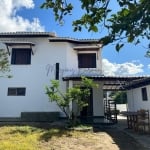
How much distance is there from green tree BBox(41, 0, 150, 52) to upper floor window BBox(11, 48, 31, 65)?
1486 cm

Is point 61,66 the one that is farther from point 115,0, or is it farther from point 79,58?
point 115,0

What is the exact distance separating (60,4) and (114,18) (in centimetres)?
135

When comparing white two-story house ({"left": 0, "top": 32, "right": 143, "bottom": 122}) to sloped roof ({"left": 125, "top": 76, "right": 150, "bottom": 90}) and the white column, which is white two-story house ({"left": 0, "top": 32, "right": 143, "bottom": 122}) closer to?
Answer: the white column

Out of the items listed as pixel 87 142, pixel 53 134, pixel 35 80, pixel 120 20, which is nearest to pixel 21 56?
pixel 35 80

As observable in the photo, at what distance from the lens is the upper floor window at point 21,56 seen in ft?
60.6

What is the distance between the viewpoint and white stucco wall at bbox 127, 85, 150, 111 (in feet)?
48.3

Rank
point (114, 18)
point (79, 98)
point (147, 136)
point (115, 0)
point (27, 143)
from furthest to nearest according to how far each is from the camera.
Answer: point (79, 98) → point (147, 136) → point (27, 143) → point (115, 0) → point (114, 18)

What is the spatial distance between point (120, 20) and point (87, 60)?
15.8 m

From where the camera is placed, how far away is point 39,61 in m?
18.5

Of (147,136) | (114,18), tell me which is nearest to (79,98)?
(147,136)

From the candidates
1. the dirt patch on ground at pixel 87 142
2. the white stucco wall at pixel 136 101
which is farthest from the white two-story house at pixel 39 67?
the dirt patch on ground at pixel 87 142

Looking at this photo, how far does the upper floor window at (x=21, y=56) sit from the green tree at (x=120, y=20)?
A: 14.9 meters

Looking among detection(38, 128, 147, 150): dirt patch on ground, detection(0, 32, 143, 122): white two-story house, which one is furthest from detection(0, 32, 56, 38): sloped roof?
detection(38, 128, 147, 150): dirt patch on ground

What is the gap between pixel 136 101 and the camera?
17094 mm
